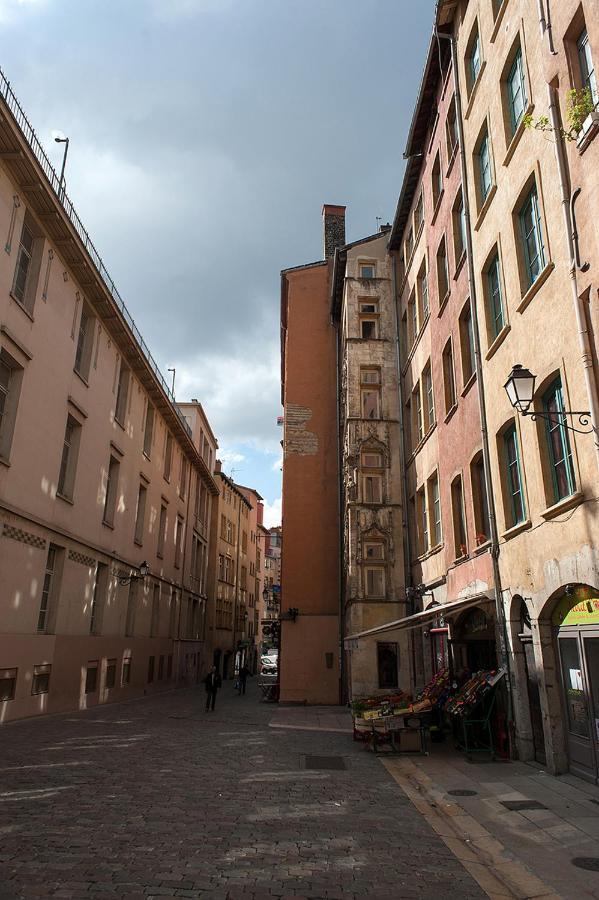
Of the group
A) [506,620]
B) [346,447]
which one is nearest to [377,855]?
[506,620]

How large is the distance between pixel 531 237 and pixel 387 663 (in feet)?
48.9

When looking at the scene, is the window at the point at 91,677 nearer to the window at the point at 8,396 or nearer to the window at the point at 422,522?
the window at the point at 8,396

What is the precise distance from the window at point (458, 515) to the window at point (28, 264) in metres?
11.9

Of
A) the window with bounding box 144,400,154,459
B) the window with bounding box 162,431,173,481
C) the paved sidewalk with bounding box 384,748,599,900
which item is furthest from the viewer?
the window with bounding box 162,431,173,481

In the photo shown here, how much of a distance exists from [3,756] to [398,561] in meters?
14.3

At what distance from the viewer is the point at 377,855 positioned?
614 centimetres

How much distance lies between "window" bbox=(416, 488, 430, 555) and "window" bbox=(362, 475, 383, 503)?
258cm

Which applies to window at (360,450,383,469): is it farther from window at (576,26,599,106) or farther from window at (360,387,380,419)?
window at (576,26,599,106)

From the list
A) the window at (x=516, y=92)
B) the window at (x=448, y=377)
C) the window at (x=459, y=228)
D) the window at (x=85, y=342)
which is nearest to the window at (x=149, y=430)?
the window at (x=85, y=342)

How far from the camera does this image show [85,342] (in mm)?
22422

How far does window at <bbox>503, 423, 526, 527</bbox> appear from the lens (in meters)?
12.0

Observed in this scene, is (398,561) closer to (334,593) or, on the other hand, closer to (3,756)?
(334,593)

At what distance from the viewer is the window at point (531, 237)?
10992 millimetres

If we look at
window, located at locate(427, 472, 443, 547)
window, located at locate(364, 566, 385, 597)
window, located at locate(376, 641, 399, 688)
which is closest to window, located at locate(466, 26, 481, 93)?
window, located at locate(427, 472, 443, 547)
